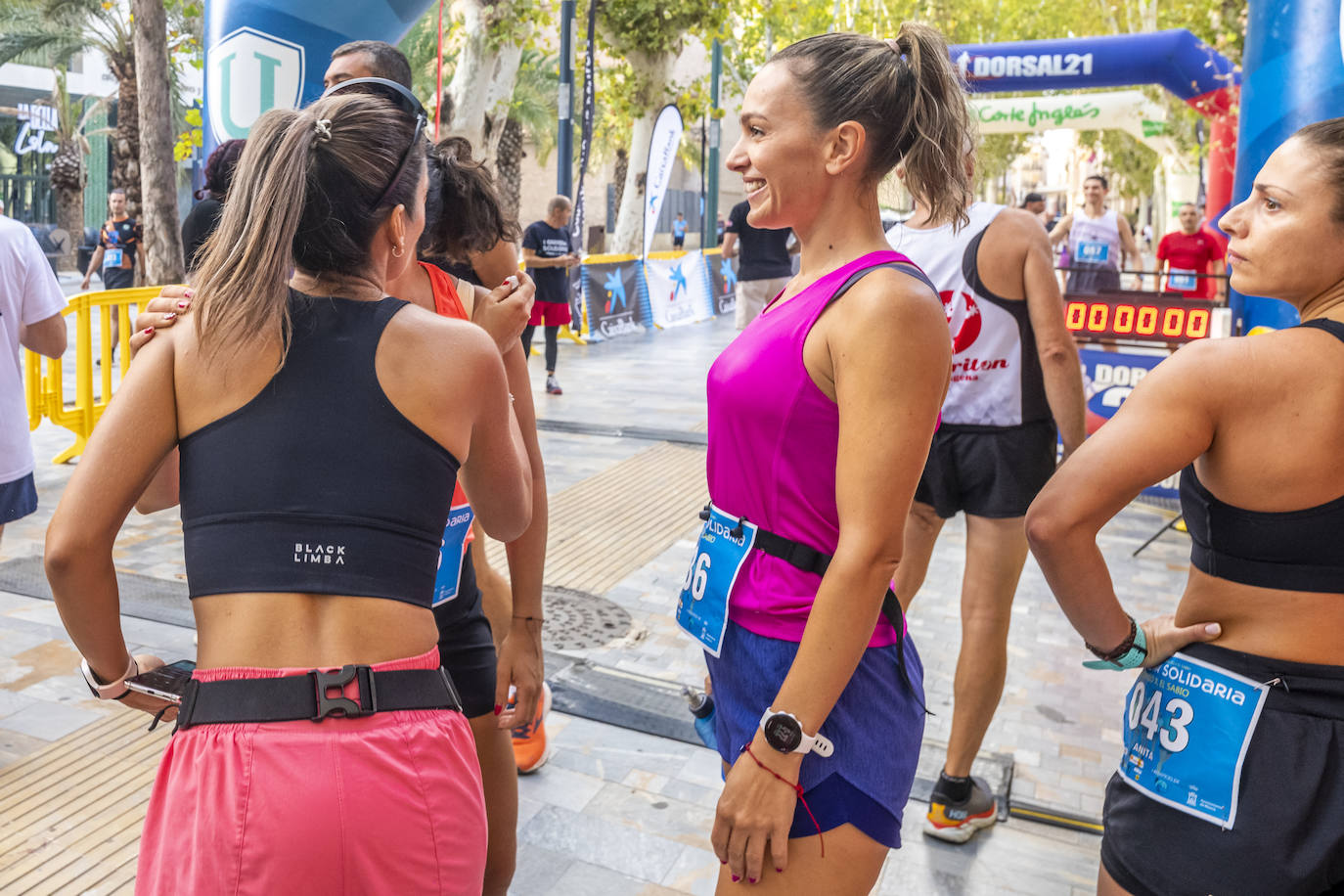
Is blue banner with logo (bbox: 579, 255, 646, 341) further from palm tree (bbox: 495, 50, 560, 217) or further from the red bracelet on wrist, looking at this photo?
the red bracelet on wrist

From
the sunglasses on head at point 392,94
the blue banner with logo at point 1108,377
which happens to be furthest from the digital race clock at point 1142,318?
the sunglasses on head at point 392,94

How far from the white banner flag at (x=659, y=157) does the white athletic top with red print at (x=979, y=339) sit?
462 inches

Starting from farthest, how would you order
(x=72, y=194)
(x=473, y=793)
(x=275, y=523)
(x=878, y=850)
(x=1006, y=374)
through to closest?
(x=72, y=194)
(x=1006, y=374)
(x=878, y=850)
(x=473, y=793)
(x=275, y=523)

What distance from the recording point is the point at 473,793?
154cm

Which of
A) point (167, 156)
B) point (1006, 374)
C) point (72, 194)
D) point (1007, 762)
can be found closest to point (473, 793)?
point (1006, 374)

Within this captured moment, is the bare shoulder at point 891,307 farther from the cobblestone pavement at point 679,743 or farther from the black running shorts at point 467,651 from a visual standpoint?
the cobblestone pavement at point 679,743

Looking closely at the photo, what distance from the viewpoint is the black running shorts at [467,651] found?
230cm

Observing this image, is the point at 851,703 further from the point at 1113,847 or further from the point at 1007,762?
the point at 1007,762

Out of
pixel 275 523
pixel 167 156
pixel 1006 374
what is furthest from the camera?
pixel 167 156

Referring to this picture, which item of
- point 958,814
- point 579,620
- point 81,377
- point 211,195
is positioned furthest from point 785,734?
point 81,377

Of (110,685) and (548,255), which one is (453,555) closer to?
(110,685)

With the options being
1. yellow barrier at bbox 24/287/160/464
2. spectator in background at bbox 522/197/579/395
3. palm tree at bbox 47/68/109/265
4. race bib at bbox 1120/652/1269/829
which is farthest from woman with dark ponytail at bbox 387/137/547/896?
palm tree at bbox 47/68/109/265

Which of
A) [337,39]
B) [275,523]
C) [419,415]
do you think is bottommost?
[275,523]

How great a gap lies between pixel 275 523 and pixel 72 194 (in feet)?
110
